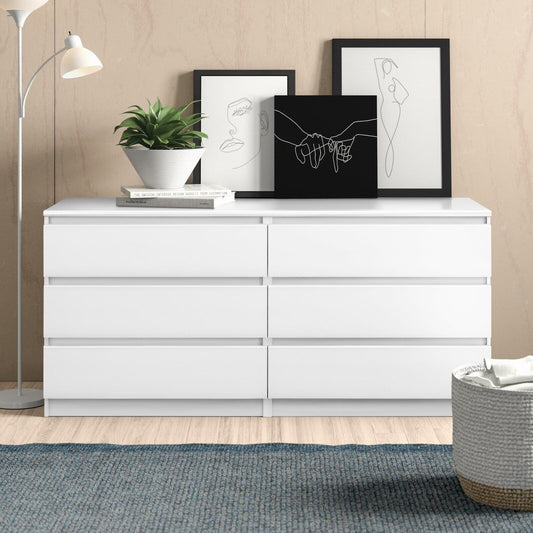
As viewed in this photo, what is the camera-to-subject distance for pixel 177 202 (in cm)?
328

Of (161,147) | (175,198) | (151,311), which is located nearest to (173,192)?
(175,198)

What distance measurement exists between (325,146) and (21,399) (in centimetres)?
143

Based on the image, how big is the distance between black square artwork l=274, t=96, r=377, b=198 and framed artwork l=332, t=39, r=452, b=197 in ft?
0.28

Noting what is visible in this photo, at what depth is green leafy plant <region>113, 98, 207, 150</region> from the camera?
3406mm

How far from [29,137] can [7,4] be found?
578mm

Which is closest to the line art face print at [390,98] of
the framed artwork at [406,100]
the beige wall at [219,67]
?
the framed artwork at [406,100]

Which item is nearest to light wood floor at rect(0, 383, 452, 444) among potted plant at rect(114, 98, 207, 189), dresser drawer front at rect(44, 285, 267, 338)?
dresser drawer front at rect(44, 285, 267, 338)

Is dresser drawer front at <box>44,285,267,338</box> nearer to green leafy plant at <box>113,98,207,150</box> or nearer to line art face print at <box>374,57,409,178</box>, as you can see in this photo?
green leafy plant at <box>113,98,207,150</box>

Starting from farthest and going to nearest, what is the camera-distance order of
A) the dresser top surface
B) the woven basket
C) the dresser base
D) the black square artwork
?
the black square artwork < the dresser base < the dresser top surface < the woven basket

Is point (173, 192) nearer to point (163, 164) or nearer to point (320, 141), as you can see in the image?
point (163, 164)

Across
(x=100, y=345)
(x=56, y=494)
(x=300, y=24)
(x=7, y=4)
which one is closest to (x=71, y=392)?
(x=100, y=345)

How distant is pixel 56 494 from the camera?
8.55 feet

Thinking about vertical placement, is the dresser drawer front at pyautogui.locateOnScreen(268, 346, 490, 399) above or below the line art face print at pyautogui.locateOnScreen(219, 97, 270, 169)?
below

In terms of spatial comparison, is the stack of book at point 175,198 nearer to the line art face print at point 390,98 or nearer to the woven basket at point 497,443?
the line art face print at point 390,98
